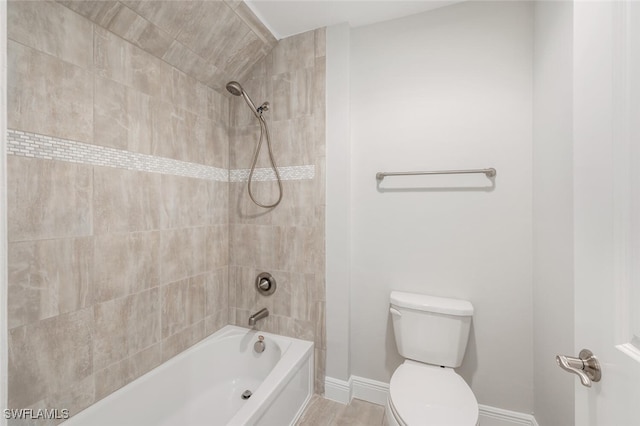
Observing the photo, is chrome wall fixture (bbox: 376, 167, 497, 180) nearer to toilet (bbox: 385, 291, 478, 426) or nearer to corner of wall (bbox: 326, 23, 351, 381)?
corner of wall (bbox: 326, 23, 351, 381)

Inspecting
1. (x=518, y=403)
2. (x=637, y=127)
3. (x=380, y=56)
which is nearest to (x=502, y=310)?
(x=518, y=403)

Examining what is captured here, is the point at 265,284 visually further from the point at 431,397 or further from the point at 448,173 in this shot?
the point at 448,173

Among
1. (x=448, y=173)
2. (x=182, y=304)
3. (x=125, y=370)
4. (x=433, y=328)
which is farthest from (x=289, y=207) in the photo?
(x=125, y=370)

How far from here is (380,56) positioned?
5.34ft

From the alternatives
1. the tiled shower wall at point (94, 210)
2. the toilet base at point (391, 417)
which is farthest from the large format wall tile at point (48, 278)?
the toilet base at point (391, 417)

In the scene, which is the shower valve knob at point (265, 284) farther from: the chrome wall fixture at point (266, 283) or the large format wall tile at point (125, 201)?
the large format wall tile at point (125, 201)

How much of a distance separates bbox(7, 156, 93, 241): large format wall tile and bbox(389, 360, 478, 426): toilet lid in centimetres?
153

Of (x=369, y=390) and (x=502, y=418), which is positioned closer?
(x=502, y=418)

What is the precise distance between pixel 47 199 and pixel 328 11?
5.50 feet

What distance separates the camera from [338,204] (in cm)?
163

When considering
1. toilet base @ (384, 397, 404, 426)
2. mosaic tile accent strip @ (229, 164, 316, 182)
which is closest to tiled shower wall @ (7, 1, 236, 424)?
mosaic tile accent strip @ (229, 164, 316, 182)

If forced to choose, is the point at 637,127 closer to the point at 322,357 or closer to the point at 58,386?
the point at 322,357

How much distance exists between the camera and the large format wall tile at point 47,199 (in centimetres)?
92

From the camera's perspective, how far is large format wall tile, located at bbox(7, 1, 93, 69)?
Answer: 36.4 inches
